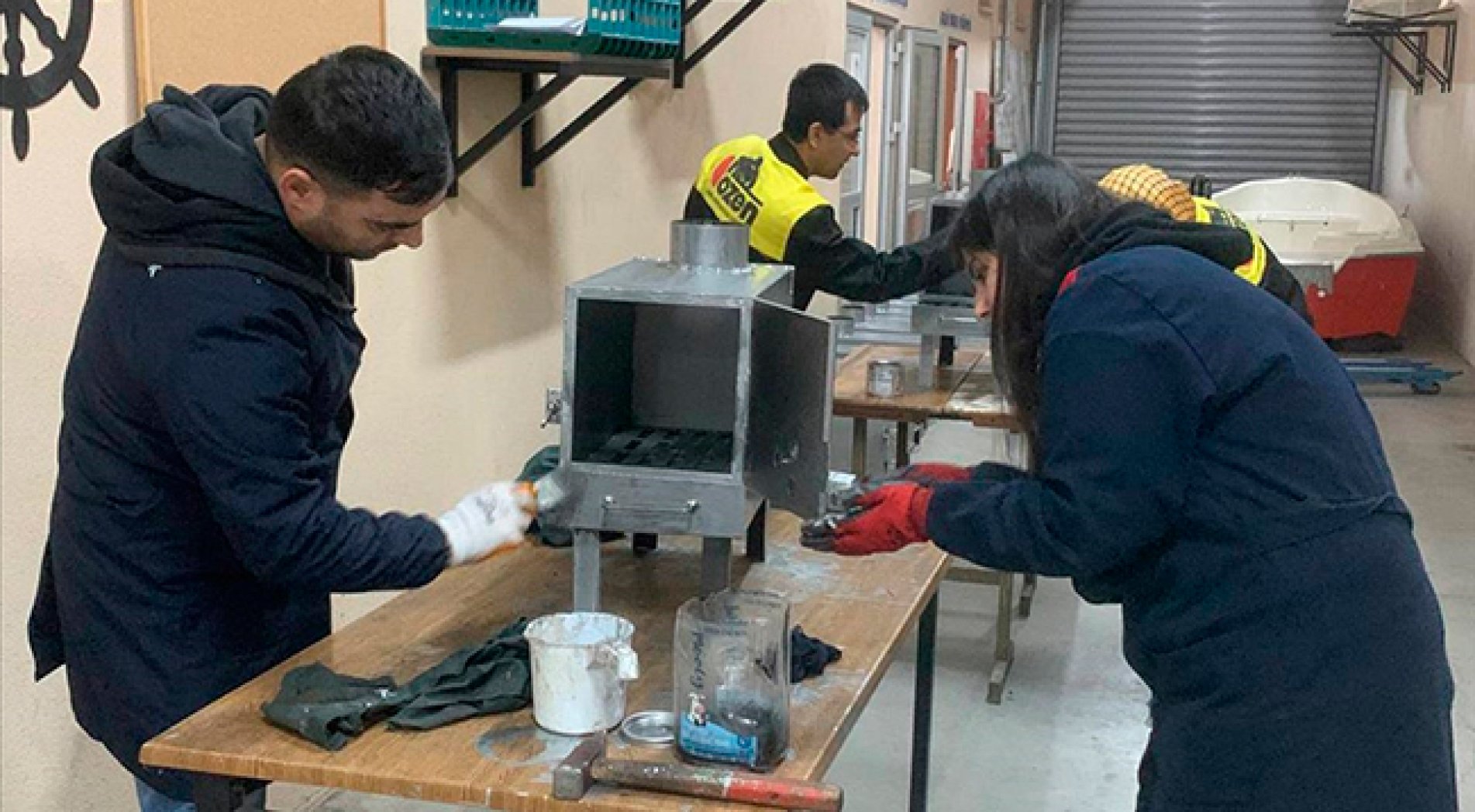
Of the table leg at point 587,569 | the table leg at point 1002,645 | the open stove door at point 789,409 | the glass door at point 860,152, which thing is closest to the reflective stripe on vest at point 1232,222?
the table leg at point 1002,645

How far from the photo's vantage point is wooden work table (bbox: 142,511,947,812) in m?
1.40

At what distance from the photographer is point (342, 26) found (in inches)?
95.7

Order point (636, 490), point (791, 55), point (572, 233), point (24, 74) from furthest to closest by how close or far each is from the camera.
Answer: point (791, 55), point (572, 233), point (24, 74), point (636, 490)

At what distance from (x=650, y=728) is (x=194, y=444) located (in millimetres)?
521

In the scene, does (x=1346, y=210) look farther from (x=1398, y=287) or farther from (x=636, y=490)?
(x=636, y=490)

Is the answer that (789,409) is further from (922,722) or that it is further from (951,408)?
(951,408)

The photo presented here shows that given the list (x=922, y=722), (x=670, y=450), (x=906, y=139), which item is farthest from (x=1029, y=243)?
(x=906, y=139)

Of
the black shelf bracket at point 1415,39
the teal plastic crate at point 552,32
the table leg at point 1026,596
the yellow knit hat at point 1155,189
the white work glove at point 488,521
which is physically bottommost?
the table leg at point 1026,596

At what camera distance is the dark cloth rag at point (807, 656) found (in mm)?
1653

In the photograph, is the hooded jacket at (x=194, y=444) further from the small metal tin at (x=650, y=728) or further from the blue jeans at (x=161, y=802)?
the small metal tin at (x=650, y=728)

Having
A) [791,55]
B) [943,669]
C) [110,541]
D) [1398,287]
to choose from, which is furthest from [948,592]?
[1398,287]

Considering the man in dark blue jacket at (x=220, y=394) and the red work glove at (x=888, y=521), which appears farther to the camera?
the red work glove at (x=888, y=521)

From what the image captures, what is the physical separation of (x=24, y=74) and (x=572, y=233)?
167 cm

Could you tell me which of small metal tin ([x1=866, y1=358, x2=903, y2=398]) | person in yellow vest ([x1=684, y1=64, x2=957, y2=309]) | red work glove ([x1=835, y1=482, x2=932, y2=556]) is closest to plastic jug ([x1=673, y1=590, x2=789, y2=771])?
red work glove ([x1=835, y1=482, x2=932, y2=556])
